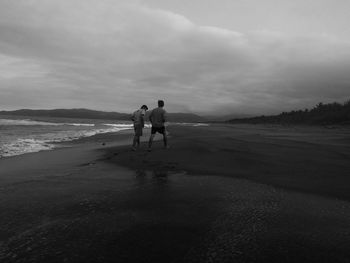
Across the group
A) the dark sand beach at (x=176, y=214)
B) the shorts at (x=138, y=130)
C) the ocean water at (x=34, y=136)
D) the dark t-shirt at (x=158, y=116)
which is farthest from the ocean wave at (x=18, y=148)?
the dark t-shirt at (x=158, y=116)

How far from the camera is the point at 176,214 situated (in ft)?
16.7

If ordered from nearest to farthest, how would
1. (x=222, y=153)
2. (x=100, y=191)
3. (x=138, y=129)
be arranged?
(x=100, y=191)
(x=222, y=153)
(x=138, y=129)

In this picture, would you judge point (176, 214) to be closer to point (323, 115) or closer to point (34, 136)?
point (34, 136)

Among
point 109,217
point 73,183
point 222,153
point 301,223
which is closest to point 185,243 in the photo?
point 109,217

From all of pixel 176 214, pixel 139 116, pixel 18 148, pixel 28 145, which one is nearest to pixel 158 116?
pixel 139 116

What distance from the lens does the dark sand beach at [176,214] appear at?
3709mm

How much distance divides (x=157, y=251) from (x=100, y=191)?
3.22m

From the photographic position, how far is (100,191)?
6.65m

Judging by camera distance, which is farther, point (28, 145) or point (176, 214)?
point (28, 145)

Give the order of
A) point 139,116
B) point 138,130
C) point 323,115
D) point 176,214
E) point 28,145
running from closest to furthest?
point 176,214
point 138,130
point 139,116
point 28,145
point 323,115

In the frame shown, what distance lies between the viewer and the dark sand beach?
371 cm

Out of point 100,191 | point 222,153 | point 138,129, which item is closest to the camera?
point 100,191

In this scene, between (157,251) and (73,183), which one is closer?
(157,251)

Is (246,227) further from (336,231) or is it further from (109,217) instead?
(109,217)
